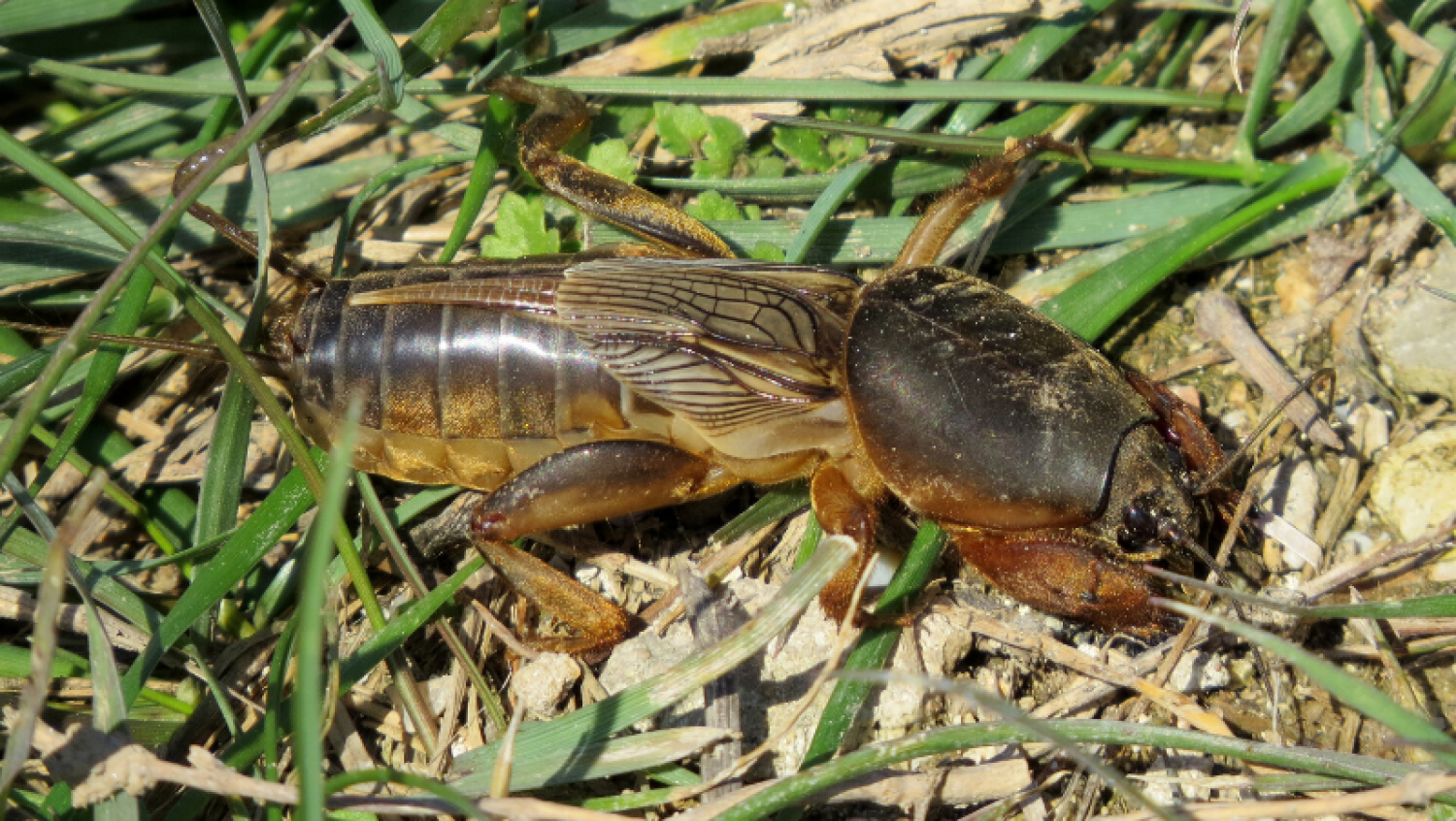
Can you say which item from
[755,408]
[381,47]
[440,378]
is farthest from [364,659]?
[381,47]

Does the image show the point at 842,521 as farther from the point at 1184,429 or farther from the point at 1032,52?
the point at 1032,52

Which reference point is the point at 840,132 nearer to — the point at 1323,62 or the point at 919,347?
the point at 919,347

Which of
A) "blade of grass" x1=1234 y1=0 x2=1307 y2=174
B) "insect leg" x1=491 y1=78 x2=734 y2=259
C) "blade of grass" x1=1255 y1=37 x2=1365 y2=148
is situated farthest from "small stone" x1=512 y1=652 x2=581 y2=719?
"blade of grass" x1=1255 y1=37 x2=1365 y2=148

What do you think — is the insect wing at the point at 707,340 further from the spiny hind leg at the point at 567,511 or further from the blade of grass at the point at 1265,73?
the blade of grass at the point at 1265,73

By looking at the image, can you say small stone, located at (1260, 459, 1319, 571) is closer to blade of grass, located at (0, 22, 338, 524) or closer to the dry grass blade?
blade of grass, located at (0, 22, 338, 524)

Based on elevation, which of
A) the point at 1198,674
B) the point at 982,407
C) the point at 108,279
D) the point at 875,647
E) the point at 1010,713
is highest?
the point at 108,279

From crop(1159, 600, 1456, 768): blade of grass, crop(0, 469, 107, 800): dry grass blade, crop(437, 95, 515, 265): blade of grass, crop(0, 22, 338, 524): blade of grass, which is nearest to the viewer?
crop(0, 469, 107, 800): dry grass blade

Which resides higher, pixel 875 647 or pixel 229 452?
pixel 229 452

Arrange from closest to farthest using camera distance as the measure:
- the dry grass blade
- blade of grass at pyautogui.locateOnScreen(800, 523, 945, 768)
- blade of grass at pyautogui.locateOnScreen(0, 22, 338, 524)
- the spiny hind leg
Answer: the dry grass blade → blade of grass at pyautogui.locateOnScreen(0, 22, 338, 524) → blade of grass at pyautogui.locateOnScreen(800, 523, 945, 768) → the spiny hind leg
